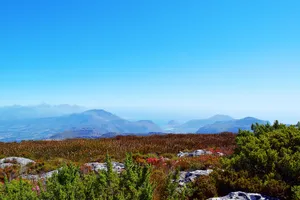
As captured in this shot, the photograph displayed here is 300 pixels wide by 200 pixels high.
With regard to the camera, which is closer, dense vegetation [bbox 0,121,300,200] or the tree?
dense vegetation [bbox 0,121,300,200]

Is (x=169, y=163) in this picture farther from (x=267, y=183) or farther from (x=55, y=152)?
(x=55, y=152)

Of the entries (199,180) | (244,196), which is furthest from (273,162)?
(199,180)

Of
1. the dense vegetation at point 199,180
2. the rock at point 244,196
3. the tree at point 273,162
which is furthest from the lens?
the tree at point 273,162

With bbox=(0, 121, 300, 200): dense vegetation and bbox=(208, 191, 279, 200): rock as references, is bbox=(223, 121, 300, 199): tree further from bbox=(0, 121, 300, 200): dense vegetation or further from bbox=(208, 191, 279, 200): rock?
bbox=(208, 191, 279, 200): rock

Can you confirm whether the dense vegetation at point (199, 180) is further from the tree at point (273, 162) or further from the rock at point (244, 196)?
the rock at point (244, 196)

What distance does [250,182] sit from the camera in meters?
6.08

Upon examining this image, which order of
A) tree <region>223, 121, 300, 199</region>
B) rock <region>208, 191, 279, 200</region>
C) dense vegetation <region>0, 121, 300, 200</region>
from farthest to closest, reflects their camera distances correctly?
tree <region>223, 121, 300, 199</region>, rock <region>208, 191, 279, 200</region>, dense vegetation <region>0, 121, 300, 200</region>

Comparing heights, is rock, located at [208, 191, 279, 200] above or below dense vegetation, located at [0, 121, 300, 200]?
below

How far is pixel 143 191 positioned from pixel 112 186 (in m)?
0.67

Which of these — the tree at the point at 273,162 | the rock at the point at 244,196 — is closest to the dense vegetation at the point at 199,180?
the tree at the point at 273,162

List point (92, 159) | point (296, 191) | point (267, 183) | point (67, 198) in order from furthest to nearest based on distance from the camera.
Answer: point (92, 159), point (267, 183), point (296, 191), point (67, 198)

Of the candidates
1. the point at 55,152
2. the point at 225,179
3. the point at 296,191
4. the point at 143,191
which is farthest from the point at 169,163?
the point at 55,152

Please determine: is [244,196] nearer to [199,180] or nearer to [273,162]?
[199,180]

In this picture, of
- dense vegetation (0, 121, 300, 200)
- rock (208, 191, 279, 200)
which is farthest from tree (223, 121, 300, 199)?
rock (208, 191, 279, 200)
